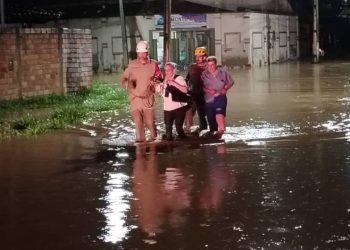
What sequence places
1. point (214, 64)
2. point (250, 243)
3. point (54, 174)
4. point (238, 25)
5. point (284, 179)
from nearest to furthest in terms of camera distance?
point (250, 243), point (284, 179), point (54, 174), point (214, 64), point (238, 25)

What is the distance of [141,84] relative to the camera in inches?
438

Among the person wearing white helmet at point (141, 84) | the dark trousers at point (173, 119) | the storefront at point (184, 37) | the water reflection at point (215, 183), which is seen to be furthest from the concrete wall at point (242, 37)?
the water reflection at point (215, 183)

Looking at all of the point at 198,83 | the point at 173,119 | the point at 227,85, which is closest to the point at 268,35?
the point at 198,83

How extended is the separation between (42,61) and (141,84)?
25.6 feet

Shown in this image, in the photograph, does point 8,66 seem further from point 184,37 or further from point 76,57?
point 184,37

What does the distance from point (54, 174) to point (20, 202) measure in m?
1.57

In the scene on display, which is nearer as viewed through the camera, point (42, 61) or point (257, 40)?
point (42, 61)

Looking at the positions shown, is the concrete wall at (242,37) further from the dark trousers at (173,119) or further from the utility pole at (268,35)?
the dark trousers at (173,119)

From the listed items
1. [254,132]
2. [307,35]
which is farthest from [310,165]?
[307,35]

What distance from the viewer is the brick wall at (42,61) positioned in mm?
17000

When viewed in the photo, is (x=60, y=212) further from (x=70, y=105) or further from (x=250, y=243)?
(x=70, y=105)

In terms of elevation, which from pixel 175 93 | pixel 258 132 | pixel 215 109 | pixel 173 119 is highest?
pixel 175 93

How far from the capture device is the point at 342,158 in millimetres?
9531

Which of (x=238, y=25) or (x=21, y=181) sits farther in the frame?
(x=238, y=25)
